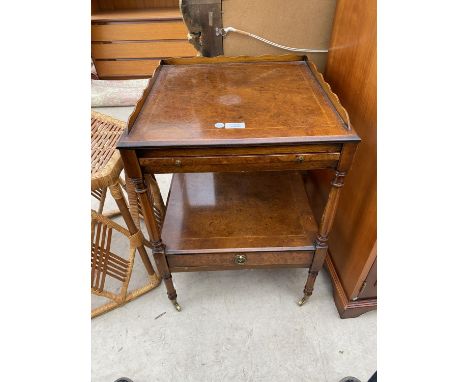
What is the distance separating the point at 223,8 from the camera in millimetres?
1216

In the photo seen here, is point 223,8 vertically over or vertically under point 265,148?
over

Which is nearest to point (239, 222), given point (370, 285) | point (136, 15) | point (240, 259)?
point (240, 259)

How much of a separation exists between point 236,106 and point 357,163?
0.48 meters

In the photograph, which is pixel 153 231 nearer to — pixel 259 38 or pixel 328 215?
pixel 328 215

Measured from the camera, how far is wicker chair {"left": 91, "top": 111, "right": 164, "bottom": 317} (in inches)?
Answer: 42.2

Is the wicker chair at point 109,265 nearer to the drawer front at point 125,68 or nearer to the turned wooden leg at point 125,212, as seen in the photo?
the turned wooden leg at point 125,212

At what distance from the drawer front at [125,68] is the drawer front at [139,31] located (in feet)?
0.70

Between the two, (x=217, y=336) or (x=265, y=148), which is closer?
(x=265, y=148)

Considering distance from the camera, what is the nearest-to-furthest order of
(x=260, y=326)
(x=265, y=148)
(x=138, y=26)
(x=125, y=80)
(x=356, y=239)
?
(x=265, y=148) → (x=356, y=239) → (x=260, y=326) → (x=138, y=26) → (x=125, y=80)

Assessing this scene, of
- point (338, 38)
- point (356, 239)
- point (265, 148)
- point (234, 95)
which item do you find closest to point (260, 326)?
point (356, 239)

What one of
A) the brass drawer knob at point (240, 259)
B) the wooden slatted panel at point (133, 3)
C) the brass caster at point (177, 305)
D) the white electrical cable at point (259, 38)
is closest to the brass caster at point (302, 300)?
the brass drawer knob at point (240, 259)

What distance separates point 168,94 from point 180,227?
491 mm

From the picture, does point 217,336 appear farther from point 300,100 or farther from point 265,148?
point 300,100

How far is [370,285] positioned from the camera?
1.18m
